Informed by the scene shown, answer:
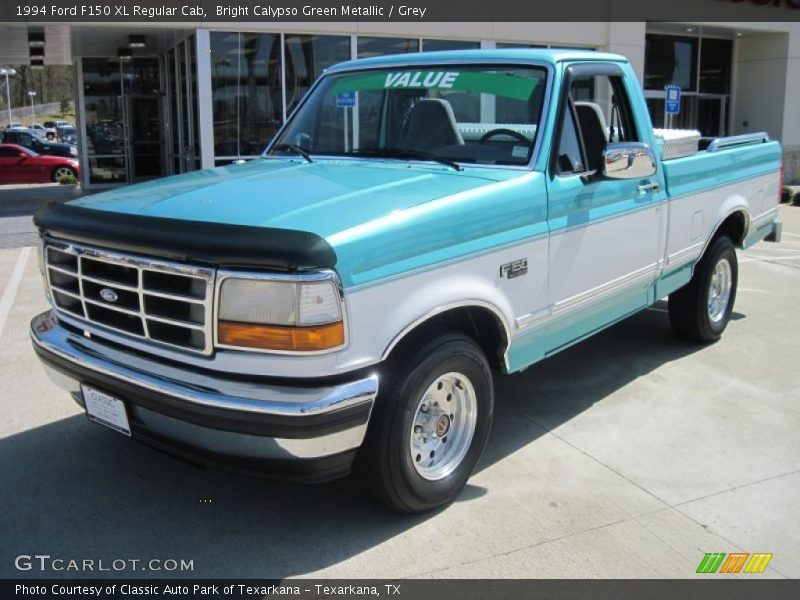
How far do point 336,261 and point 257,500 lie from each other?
4.88ft

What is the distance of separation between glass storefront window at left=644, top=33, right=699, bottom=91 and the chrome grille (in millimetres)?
21451

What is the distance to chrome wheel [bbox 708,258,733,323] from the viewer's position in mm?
6305

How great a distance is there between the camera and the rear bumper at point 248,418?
115 inches

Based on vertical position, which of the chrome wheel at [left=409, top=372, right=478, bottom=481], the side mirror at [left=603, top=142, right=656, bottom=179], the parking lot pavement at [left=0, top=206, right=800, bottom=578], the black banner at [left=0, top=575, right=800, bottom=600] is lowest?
the black banner at [left=0, top=575, right=800, bottom=600]

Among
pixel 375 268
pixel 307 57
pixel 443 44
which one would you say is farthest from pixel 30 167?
pixel 375 268

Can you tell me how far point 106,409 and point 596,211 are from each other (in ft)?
9.07

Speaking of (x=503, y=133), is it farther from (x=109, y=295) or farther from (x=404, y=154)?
(x=109, y=295)

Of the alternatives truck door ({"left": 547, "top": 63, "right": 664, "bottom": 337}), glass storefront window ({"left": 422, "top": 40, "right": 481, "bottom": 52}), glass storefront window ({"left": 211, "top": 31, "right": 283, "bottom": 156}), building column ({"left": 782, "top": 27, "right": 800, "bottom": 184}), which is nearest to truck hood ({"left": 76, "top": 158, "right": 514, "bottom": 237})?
truck door ({"left": 547, "top": 63, "right": 664, "bottom": 337})

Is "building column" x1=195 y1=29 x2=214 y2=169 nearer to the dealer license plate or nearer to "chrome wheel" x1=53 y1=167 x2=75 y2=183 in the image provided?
"chrome wheel" x1=53 y1=167 x2=75 y2=183

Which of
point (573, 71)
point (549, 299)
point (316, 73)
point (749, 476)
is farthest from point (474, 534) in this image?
point (316, 73)

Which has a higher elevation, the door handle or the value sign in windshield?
the value sign in windshield

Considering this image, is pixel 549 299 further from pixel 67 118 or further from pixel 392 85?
pixel 67 118

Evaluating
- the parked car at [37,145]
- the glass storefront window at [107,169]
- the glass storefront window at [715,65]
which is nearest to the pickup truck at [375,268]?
the glass storefront window at [107,169]
